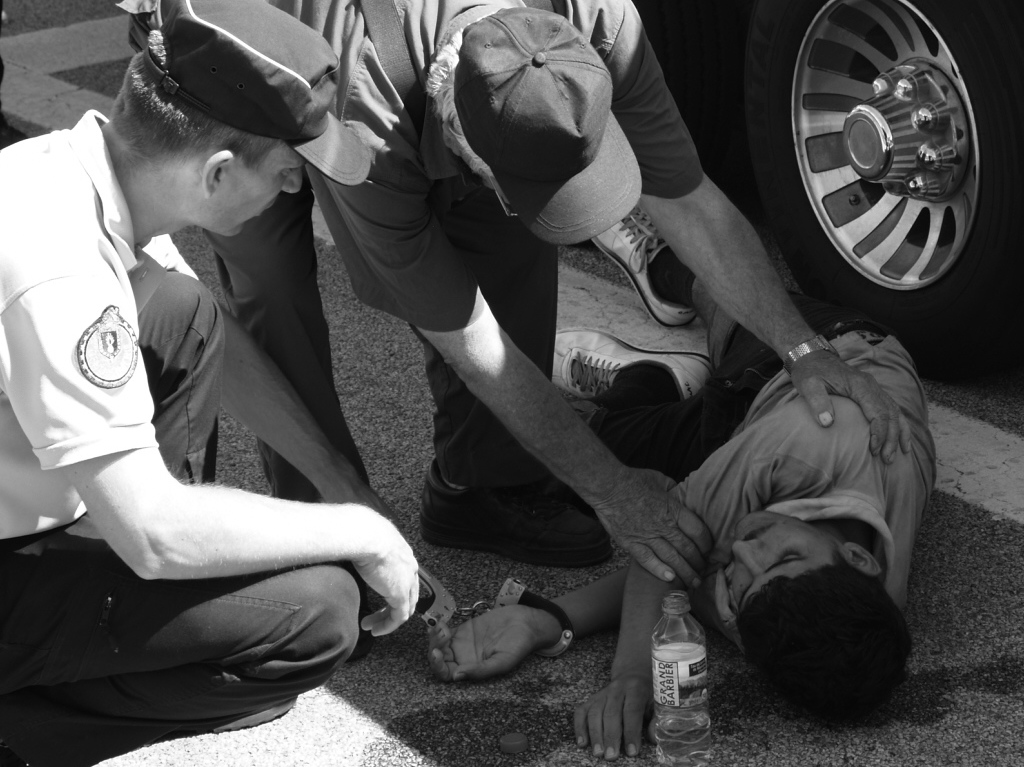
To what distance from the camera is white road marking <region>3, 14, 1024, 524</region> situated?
303cm

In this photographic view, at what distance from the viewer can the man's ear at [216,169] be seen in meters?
1.92

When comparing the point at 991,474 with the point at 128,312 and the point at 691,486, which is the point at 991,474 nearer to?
the point at 691,486

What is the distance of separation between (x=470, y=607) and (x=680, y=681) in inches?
24.6

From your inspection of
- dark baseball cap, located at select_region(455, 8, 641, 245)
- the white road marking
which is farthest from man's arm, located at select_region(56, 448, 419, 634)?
the white road marking

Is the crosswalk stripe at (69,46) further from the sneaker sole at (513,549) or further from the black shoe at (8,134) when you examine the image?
the sneaker sole at (513,549)

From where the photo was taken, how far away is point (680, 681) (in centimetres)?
227

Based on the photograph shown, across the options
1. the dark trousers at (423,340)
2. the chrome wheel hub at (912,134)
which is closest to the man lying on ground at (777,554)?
the dark trousers at (423,340)

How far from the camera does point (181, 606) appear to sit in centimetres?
203

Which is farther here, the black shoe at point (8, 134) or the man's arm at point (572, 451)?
the black shoe at point (8, 134)

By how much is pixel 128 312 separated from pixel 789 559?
1.34m

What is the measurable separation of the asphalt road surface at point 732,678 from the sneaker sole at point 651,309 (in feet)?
2.48

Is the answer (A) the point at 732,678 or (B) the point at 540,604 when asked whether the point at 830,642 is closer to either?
(A) the point at 732,678

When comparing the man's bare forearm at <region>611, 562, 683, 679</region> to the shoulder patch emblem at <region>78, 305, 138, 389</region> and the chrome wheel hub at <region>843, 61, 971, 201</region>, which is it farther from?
the chrome wheel hub at <region>843, 61, 971, 201</region>

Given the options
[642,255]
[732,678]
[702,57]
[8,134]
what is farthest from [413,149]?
[8,134]
